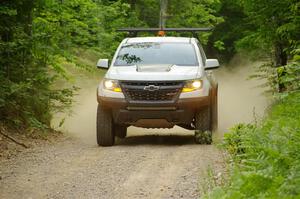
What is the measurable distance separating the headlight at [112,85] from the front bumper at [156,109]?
0.19 m

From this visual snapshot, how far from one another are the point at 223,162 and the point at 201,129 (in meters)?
2.58

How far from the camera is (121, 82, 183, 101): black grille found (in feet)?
37.1

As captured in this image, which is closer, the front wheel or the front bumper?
the front bumper

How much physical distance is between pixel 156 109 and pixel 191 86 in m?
0.76

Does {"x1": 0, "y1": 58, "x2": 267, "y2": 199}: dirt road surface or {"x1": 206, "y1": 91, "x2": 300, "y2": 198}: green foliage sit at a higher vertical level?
{"x1": 206, "y1": 91, "x2": 300, "y2": 198}: green foliage

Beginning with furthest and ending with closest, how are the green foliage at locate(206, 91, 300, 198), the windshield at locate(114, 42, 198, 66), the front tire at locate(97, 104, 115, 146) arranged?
the windshield at locate(114, 42, 198, 66) → the front tire at locate(97, 104, 115, 146) → the green foliage at locate(206, 91, 300, 198)

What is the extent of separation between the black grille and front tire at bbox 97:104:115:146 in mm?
601

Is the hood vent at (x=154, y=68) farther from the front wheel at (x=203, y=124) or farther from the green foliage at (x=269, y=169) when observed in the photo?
the green foliage at (x=269, y=169)

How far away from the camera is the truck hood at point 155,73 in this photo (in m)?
11.3

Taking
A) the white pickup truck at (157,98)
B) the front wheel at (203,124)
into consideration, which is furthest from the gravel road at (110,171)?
the white pickup truck at (157,98)

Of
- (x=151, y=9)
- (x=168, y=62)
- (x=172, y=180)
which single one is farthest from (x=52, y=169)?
(x=151, y=9)

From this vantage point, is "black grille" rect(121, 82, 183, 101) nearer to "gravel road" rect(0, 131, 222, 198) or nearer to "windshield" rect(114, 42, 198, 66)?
"gravel road" rect(0, 131, 222, 198)

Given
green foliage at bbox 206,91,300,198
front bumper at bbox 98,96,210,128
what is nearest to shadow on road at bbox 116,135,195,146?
front bumper at bbox 98,96,210,128

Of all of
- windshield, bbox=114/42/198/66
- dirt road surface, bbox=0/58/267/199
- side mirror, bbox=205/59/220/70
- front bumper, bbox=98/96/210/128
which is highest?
windshield, bbox=114/42/198/66
